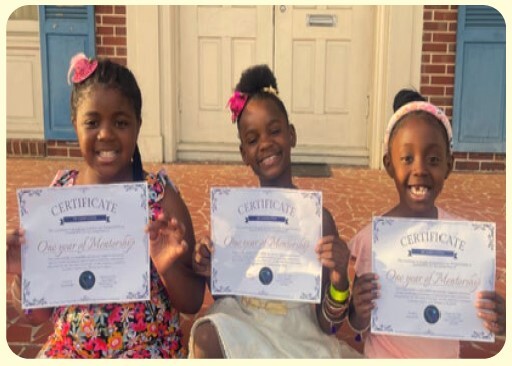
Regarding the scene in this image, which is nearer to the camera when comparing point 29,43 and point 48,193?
point 48,193

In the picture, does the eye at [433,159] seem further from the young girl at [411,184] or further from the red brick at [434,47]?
the red brick at [434,47]

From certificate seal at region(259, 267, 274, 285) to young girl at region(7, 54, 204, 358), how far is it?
0.67ft

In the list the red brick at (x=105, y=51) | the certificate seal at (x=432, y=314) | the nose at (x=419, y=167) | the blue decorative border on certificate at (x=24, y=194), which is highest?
the red brick at (x=105, y=51)

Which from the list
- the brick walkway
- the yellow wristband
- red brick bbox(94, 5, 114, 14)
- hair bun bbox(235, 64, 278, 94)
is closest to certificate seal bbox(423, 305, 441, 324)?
the yellow wristband

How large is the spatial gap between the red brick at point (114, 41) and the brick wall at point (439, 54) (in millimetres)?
2578

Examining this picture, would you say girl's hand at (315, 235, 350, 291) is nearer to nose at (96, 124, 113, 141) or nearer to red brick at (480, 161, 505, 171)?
nose at (96, 124, 113, 141)

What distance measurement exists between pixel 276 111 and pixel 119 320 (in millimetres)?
760

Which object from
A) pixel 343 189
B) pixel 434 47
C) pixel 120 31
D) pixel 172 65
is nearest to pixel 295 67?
pixel 172 65

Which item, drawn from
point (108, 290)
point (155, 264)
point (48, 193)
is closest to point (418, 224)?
point (155, 264)

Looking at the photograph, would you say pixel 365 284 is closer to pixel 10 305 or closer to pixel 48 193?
pixel 48 193

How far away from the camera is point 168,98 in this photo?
5.66 meters

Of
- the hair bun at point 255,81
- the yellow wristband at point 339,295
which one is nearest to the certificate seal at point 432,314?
the yellow wristband at point 339,295

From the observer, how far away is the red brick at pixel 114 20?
5543 mm

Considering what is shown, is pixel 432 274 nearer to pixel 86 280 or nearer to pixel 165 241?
pixel 165 241
